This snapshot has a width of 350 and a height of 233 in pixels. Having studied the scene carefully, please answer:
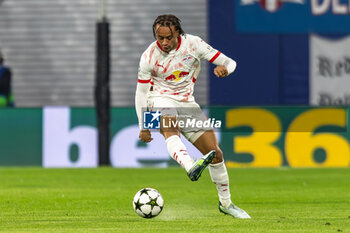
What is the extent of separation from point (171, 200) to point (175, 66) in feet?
10.2

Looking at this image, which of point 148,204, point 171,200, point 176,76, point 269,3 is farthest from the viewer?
point 269,3

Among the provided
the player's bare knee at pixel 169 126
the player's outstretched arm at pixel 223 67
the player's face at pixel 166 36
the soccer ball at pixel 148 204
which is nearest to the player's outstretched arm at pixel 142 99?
the player's bare knee at pixel 169 126

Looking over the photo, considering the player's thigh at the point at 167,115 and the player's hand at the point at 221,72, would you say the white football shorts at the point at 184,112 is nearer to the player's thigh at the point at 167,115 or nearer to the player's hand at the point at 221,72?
the player's thigh at the point at 167,115

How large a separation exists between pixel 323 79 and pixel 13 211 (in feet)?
39.2

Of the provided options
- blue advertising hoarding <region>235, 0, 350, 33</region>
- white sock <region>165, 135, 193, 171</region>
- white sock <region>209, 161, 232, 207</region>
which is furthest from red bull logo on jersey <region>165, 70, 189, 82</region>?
blue advertising hoarding <region>235, 0, 350, 33</region>

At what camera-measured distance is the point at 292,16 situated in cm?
2141

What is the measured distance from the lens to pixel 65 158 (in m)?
19.8

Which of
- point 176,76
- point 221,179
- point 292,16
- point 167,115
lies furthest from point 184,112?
point 292,16

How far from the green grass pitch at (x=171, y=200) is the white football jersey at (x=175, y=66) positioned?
4.17 feet

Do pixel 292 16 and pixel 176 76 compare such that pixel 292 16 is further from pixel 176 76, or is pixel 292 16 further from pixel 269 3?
pixel 176 76

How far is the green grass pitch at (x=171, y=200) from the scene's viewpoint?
29.5 feet

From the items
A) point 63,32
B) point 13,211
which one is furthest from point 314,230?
point 63,32

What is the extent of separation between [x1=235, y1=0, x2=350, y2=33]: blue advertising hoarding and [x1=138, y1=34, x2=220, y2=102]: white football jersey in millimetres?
11657

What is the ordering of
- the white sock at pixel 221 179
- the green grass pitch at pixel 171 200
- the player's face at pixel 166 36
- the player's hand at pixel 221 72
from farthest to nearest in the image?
the white sock at pixel 221 179
the player's face at pixel 166 36
the player's hand at pixel 221 72
the green grass pitch at pixel 171 200
